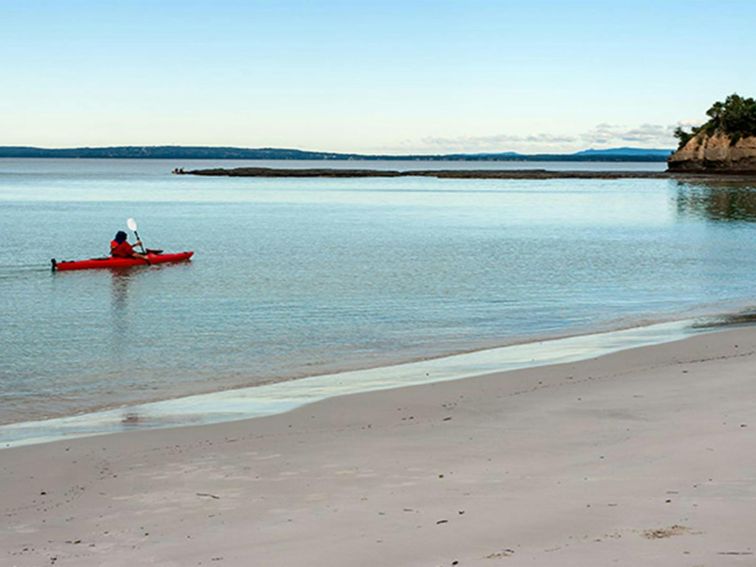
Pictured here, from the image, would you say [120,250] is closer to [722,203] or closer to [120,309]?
[120,309]

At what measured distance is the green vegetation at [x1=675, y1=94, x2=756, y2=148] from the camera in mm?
141625

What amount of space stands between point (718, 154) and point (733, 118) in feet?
29.1

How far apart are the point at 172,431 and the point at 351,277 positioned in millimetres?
22824

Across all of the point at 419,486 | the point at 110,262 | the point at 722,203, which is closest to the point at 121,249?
the point at 110,262

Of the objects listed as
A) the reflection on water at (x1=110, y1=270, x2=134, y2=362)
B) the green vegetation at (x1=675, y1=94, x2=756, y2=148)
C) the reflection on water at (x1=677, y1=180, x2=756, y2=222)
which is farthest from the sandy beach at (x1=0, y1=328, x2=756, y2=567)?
the green vegetation at (x1=675, y1=94, x2=756, y2=148)

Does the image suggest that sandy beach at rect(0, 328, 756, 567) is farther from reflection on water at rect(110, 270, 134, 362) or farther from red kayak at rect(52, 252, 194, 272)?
red kayak at rect(52, 252, 194, 272)

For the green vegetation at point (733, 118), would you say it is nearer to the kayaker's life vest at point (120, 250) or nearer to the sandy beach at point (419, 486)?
the kayaker's life vest at point (120, 250)

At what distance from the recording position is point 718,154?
493 feet

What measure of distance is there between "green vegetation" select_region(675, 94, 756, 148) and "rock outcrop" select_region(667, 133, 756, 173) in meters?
0.83

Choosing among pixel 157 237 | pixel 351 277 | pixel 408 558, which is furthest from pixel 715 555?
pixel 157 237

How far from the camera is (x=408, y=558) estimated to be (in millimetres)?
6629

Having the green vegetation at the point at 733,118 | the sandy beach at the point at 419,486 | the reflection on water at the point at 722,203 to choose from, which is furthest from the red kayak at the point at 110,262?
the green vegetation at the point at 733,118

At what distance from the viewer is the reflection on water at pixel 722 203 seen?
230ft

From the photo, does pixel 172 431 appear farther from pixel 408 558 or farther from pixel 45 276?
pixel 45 276
